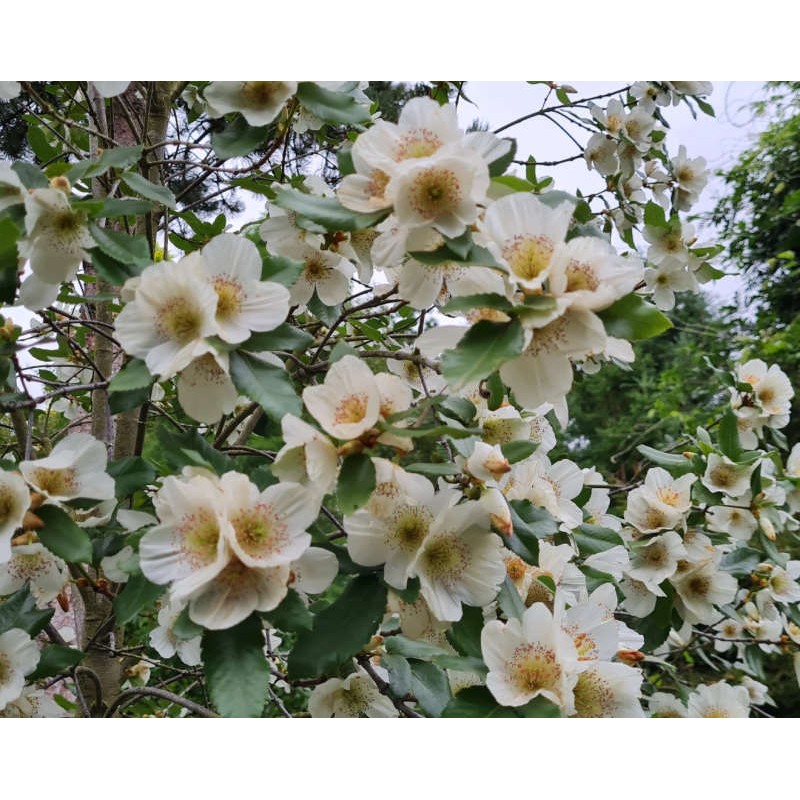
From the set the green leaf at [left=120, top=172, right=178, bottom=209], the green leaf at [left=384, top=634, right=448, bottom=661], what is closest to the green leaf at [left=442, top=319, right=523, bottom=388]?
the green leaf at [left=384, top=634, right=448, bottom=661]

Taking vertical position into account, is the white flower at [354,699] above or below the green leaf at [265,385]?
below

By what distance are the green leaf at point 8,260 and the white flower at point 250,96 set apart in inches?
11.8

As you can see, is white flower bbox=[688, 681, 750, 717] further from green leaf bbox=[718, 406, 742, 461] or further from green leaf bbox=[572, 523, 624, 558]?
green leaf bbox=[572, 523, 624, 558]

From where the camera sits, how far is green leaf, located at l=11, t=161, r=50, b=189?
0.72m

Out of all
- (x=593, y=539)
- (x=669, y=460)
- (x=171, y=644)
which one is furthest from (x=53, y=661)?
(x=669, y=460)

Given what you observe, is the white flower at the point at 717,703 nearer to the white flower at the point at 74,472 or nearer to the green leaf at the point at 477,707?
the green leaf at the point at 477,707

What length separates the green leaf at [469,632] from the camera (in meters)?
0.71

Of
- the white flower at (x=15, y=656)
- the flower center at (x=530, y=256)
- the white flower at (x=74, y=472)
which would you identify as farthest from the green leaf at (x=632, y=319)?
the white flower at (x=15, y=656)

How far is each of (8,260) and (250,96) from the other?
13.6 inches

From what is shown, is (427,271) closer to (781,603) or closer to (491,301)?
(491,301)

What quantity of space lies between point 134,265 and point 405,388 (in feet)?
1.02

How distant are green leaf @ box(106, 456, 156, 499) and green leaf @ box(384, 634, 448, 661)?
336 mm
